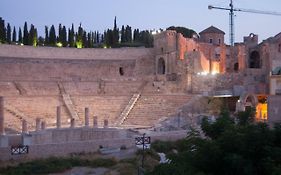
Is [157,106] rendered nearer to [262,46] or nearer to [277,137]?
[262,46]

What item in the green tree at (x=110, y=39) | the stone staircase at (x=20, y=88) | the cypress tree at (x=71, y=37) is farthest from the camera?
the green tree at (x=110, y=39)

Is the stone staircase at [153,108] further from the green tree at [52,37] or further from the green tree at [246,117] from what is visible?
the green tree at [246,117]

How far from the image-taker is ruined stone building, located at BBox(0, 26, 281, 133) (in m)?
33.0

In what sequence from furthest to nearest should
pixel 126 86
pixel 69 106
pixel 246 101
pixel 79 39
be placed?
1. pixel 79 39
2. pixel 126 86
3. pixel 69 106
4. pixel 246 101

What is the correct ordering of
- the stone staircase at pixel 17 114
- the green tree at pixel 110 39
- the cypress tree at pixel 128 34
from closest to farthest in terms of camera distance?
the stone staircase at pixel 17 114, the green tree at pixel 110 39, the cypress tree at pixel 128 34

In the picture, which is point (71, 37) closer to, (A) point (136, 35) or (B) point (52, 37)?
(B) point (52, 37)

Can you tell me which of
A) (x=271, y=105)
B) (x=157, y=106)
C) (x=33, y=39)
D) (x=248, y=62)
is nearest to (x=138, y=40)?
(x=33, y=39)

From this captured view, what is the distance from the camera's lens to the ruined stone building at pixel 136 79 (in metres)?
33.0

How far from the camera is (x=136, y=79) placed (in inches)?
1672

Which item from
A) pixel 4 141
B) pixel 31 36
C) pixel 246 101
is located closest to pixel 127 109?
pixel 246 101

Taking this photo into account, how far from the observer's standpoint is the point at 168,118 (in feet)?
102

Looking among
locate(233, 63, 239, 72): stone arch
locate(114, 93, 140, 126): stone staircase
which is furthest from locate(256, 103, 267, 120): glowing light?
locate(233, 63, 239, 72): stone arch

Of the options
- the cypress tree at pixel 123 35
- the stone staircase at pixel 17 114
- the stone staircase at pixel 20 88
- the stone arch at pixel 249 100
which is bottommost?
the stone staircase at pixel 17 114

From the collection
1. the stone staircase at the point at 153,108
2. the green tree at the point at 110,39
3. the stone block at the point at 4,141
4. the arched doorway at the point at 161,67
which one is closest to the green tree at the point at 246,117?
the stone block at the point at 4,141
